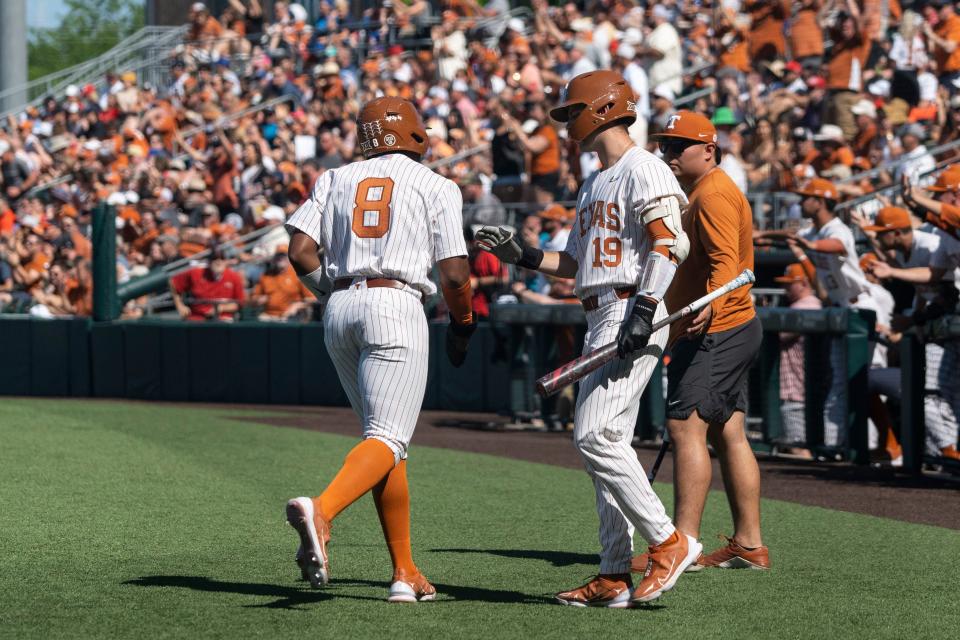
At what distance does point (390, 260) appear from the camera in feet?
18.1

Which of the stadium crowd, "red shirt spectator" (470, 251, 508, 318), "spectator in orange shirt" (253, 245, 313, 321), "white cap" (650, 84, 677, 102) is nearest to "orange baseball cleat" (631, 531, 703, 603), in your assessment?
the stadium crowd

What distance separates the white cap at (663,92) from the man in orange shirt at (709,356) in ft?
34.6

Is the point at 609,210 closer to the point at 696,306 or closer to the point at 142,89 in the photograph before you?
the point at 696,306

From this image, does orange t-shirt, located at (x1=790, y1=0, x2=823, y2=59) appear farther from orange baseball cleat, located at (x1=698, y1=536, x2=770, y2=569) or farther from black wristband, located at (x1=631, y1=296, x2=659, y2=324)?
black wristband, located at (x1=631, y1=296, x2=659, y2=324)

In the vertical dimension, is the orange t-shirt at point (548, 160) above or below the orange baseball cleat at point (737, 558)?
above

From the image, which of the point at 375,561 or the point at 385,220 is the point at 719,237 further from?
the point at 375,561

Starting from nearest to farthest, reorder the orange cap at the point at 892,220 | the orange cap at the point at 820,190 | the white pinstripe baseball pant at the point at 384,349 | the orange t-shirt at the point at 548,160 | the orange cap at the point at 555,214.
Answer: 1. the white pinstripe baseball pant at the point at 384,349
2. the orange cap at the point at 892,220
3. the orange cap at the point at 820,190
4. the orange cap at the point at 555,214
5. the orange t-shirt at the point at 548,160

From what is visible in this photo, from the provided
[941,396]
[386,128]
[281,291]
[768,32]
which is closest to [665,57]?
[768,32]

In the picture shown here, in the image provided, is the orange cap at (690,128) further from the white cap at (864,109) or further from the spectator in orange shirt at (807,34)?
the spectator in orange shirt at (807,34)

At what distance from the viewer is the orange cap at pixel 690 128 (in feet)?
21.1

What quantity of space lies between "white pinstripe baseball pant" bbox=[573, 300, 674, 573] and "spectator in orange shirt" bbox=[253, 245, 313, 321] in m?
11.5

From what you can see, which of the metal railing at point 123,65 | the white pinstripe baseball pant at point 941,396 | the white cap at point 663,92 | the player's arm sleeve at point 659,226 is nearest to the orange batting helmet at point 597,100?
the player's arm sleeve at point 659,226

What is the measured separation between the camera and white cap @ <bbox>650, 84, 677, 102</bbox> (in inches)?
676

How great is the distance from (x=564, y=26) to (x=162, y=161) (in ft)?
23.4
